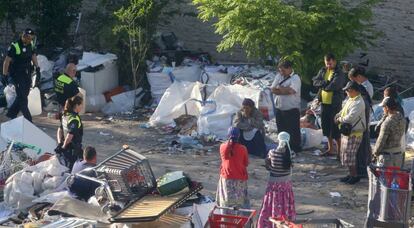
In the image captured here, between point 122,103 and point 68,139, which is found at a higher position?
point 68,139

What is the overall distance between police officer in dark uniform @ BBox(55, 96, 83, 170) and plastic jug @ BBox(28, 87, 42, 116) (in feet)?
13.1

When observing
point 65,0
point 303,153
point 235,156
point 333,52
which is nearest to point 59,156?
point 235,156

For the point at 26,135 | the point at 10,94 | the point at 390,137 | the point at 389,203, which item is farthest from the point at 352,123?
the point at 10,94

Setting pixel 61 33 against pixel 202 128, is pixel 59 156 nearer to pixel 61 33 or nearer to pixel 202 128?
pixel 202 128

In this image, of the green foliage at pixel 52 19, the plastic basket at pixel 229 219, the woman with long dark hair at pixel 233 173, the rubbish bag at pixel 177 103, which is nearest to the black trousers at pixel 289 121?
the rubbish bag at pixel 177 103

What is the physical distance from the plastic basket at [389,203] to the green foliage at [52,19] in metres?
10.4

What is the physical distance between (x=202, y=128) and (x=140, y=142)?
1.04 meters

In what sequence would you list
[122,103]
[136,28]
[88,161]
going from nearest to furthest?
[88,161] → [136,28] → [122,103]

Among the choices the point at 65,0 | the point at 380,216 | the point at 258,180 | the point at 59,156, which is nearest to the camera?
the point at 380,216

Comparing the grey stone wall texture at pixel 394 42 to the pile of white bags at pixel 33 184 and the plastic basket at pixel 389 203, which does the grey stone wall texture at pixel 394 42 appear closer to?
the pile of white bags at pixel 33 184

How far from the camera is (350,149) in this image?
1202 centimetres

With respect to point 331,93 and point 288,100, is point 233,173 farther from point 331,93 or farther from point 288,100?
point 331,93

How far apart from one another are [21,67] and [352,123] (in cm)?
562

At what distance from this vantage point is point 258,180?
1255 centimetres
